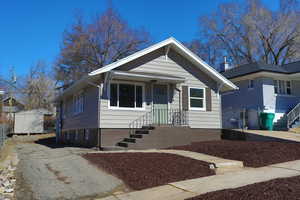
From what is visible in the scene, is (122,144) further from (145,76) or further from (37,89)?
(37,89)

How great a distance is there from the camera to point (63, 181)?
6969 mm

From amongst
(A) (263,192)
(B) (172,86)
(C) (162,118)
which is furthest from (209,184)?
(B) (172,86)

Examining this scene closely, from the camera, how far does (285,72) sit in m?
19.1

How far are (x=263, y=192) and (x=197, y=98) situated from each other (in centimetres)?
951

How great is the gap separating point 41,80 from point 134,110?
37141mm

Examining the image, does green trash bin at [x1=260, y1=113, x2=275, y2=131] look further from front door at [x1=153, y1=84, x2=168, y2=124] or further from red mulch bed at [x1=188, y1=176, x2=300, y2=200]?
red mulch bed at [x1=188, y1=176, x2=300, y2=200]

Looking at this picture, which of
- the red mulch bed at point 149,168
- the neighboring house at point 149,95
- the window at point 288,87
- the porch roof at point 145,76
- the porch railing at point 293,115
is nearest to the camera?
the red mulch bed at point 149,168

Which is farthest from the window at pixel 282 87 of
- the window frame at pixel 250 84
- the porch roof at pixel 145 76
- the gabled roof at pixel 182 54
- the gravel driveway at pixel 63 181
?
the gravel driveway at pixel 63 181

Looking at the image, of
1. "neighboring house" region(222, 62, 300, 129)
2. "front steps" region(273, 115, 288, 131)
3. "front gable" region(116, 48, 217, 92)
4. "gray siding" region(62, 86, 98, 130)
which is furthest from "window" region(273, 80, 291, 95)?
"gray siding" region(62, 86, 98, 130)

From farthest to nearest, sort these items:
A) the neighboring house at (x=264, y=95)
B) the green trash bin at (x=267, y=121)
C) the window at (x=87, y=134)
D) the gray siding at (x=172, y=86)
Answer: the neighboring house at (x=264, y=95)
the green trash bin at (x=267, y=121)
the window at (x=87, y=134)
the gray siding at (x=172, y=86)

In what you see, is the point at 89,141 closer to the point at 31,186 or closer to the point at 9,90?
the point at 31,186

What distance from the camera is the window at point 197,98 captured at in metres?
14.3

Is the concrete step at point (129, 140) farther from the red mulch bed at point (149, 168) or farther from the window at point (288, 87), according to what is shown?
the window at point (288, 87)

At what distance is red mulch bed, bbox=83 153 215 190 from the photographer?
696 cm
